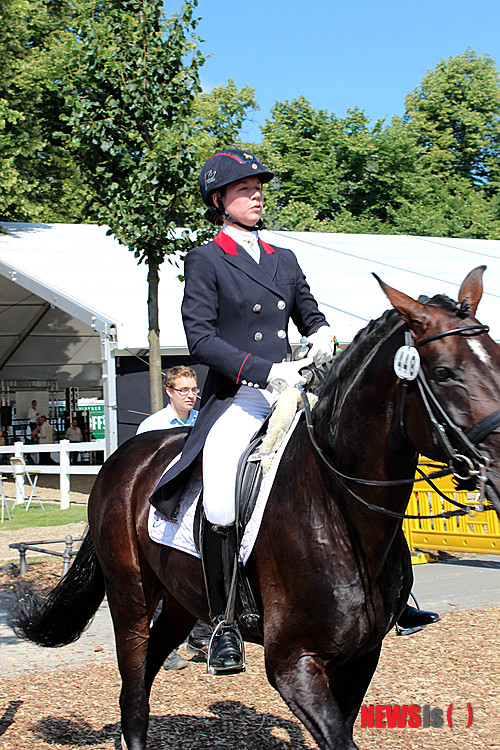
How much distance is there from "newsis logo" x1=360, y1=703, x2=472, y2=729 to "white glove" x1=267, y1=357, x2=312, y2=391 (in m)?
2.56

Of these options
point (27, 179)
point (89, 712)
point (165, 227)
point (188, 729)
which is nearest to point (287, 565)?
point (188, 729)

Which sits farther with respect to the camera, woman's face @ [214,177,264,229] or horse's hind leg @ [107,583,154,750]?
horse's hind leg @ [107,583,154,750]

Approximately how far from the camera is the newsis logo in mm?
4805

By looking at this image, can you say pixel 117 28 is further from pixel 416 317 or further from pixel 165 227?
pixel 416 317

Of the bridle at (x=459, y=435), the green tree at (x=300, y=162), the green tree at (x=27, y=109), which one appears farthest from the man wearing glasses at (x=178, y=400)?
the green tree at (x=300, y=162)

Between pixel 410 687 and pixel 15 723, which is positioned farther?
pixel 410 687

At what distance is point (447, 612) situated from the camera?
7.69 meters

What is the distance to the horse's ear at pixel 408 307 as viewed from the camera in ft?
9.25

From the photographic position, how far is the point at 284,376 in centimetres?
331

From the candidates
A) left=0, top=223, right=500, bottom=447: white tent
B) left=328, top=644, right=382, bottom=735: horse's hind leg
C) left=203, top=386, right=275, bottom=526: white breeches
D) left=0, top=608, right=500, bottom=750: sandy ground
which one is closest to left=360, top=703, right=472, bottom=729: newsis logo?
left=0, top=608, right=500, bottom=750: sandy ground

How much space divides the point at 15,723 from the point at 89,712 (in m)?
0.47

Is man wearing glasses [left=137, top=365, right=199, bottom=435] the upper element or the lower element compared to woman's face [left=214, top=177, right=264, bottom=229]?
lower

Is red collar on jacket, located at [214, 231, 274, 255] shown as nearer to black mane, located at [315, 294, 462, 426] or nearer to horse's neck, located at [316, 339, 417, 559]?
black mane, located at [315, 294, 462, 426]

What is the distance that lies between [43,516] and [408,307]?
13.1m
